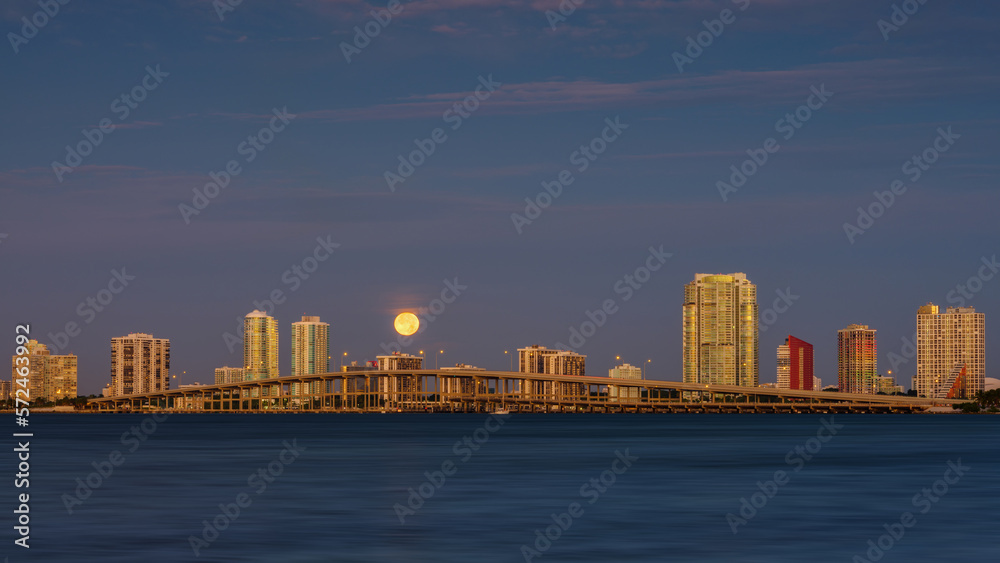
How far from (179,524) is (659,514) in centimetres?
1636

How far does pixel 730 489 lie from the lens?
55312mm

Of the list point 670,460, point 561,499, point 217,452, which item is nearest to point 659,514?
point 561,499

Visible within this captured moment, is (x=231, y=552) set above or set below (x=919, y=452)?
below

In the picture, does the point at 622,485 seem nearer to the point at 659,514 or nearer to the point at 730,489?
the point at 730,489

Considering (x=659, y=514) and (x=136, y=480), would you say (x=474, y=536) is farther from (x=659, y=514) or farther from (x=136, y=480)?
(x=136, y=480)

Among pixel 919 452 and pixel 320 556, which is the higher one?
pixel 919 452

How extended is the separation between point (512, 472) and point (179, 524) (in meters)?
28.9

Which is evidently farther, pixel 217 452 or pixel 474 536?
pixel 217 452

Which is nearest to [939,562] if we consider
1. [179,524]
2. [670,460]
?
[179,524]

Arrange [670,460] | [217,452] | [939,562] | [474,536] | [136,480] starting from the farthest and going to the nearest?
[217,452]
[670,460]
[136,480]
[474,536]
[939,562]

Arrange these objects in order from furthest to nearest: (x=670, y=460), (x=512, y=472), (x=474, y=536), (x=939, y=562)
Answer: (x=670, y=460) → (x=512, y=472) → (x=474, y=536) → (x=939, y=562)

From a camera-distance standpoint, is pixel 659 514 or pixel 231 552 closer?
pixel 231 552

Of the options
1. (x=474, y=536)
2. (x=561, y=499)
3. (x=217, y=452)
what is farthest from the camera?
(x=217, y=452)

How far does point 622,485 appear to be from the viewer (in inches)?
2266
